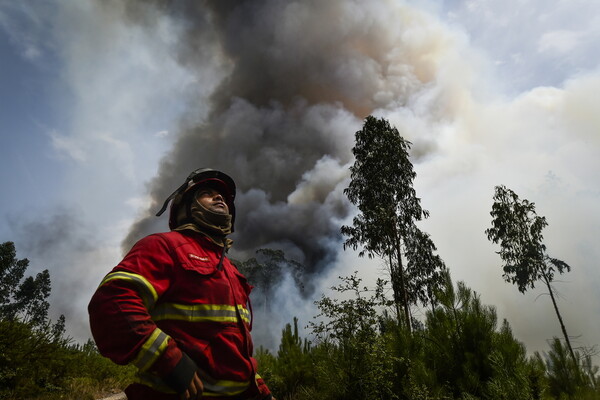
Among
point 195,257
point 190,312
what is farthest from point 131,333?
point 195,257

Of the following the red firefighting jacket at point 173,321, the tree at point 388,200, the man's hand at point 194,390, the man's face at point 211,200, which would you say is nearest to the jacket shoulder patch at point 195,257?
the red firefighting jacket at point 173,321

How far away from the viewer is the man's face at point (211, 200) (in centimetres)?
219

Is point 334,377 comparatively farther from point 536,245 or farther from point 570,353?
point 536,245

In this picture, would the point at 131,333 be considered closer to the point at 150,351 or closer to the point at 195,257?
the point at 150,351

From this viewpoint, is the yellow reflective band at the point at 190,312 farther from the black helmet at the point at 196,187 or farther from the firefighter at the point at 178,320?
the black helmet at the point at 196,187

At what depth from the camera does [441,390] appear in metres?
3.77

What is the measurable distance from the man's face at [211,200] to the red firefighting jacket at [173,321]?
32 centimetres

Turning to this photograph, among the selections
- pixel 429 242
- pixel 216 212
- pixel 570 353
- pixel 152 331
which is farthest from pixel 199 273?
pixel 429 242

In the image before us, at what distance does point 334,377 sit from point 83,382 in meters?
6.53

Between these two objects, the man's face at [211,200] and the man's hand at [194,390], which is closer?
the man's hand at [194,390]

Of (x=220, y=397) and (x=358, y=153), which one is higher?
(x=358, y=153)

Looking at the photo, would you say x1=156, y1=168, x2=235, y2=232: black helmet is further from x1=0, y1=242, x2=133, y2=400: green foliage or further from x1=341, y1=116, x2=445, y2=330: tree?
x1=341, y1=116, x2=445, y2=330: tree

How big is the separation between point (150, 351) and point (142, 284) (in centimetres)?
29

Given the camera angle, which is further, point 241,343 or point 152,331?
point 241,343
